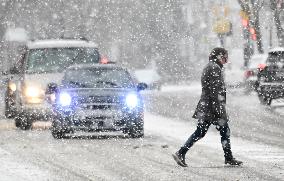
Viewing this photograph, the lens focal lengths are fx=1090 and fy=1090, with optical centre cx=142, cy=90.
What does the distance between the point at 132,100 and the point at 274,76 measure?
12.6 metres

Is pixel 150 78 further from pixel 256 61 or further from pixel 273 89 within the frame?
pixel 273 89

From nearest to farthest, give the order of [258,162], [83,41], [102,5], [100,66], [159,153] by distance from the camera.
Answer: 1. [258,162]
2. [159,153]
3. [100,66]
4. [83,41]
5. [102,5]

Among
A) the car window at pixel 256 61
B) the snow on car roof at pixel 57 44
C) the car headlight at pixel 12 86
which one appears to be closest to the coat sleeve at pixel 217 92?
the snow on car roof at pixel 57 44

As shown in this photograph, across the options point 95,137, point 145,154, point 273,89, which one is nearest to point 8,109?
point 95,137

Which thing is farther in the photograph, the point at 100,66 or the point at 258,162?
the point at 100,66

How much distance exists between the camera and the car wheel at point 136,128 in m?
20.3

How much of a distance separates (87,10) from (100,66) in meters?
52.8

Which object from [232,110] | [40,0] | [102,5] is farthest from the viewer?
[102,5]

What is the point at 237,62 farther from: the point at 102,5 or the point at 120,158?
the point at 120,158

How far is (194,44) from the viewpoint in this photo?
80.5 metres

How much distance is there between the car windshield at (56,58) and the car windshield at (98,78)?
231cm

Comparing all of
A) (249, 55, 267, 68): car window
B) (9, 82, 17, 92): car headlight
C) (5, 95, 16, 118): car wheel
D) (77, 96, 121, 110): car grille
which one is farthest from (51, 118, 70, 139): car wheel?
(249, 55, 267, 68): car window

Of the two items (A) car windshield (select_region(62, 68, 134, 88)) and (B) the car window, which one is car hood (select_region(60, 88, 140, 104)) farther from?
(B) the car window

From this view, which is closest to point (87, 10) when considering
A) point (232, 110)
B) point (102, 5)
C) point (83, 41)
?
point (102, 5)
